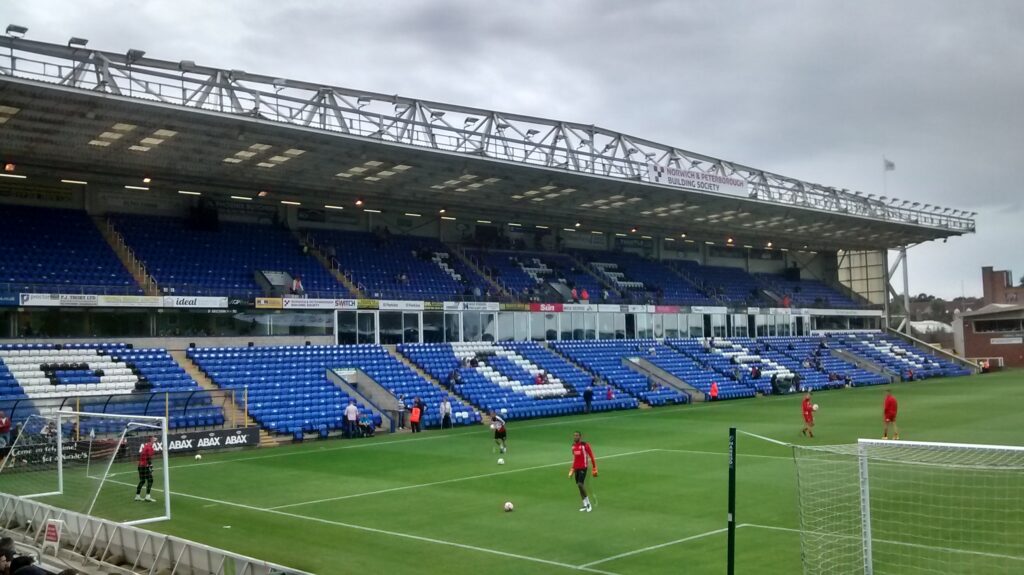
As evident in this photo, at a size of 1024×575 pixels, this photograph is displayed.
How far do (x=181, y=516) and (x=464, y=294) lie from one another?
3035 centimetres

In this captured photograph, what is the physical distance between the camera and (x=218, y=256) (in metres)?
42.5

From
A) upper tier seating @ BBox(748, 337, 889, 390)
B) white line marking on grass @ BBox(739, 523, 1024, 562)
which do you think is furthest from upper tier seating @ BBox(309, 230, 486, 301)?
white line marking on grass @ BBox(739, 523, 1024, 562)

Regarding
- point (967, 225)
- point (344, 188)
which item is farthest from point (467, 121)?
point (967, 225)

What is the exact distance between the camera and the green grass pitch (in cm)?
1416

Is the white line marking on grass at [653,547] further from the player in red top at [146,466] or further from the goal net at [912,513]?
the player in red top at [146,466]

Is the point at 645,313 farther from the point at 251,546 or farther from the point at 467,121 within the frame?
the point at 251,546

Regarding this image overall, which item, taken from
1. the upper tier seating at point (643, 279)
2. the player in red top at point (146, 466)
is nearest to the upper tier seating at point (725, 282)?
the upper tier seating at point (643, 279)

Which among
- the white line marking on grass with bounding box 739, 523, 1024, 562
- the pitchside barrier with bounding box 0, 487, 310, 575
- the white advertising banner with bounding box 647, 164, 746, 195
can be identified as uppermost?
the white advertising banner with bounding box 647, 164, 746, 195

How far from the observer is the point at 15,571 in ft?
30.5

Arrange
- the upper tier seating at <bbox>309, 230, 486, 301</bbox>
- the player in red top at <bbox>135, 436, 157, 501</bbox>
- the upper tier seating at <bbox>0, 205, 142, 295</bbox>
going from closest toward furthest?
1. the player in red top at <bbox>135, 436, 157, 501</bbox>
2. the upper tier seating at <bbox>0, 205, 142, 295</bbox>
3. the upper tier seating at <bbox>309, 230, 486, 301</bbox>

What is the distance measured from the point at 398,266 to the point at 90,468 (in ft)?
99.4

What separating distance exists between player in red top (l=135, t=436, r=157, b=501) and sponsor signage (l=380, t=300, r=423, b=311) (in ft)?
80.6

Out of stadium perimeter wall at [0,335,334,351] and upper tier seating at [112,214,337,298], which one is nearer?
stadium perimeter wall at [0,335,334,351]

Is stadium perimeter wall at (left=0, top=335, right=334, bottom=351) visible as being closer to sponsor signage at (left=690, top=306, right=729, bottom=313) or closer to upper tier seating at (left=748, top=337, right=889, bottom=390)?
sponsor signage at (left=690, top=306, right=729, bottom=313)
